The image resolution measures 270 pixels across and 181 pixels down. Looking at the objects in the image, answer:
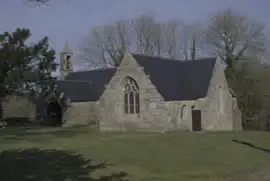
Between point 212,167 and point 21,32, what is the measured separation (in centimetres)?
2261

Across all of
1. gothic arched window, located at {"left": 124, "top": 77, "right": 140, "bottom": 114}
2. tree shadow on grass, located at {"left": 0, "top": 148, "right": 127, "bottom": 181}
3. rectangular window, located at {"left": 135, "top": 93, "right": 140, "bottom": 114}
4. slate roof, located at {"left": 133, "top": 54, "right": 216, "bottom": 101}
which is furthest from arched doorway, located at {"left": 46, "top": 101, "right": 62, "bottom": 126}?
tree shadow on grass, located at {"left": 0, "top": 148, "right": 127, "bottom": 181}

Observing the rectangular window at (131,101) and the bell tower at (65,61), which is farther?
the bell tower at (65,61)

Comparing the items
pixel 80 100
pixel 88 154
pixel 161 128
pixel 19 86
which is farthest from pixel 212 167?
pixel 80 100

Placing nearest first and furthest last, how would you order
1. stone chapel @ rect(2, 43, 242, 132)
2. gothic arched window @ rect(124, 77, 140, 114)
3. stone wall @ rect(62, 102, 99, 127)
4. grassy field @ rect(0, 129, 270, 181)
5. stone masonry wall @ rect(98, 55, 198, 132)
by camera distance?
1. grassy field @ rect(0, 129, 270, 181)
2. stone masonry wall @ rect(98, 55, 198, 132)
3. stone chapel @ rect(2, 43, 242, 132)
4. gothic arched window @ rect(124, 77, 140, 114)
5. stone wall @ rect(62, 102, 99, 127)

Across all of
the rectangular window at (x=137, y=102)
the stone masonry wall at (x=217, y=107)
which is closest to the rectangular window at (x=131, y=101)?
the rectangular window at (x=137, y=102)

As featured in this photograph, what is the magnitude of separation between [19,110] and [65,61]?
10.1 metres

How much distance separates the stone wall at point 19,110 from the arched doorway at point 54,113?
273 inches

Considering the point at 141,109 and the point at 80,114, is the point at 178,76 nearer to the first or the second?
the point at 141,109

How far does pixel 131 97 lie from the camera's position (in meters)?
35.0

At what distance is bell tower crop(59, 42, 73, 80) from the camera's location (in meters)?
60.5

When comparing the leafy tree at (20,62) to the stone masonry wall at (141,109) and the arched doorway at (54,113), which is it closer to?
the stone masonry wall at (141,109)

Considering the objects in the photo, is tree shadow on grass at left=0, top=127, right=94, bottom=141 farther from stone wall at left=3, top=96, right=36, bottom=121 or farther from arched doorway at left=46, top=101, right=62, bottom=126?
stone wall at left=3, top=96, right=36, bottom=121

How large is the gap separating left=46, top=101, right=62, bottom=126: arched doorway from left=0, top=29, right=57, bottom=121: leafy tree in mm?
13444

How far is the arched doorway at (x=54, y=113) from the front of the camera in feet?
165
